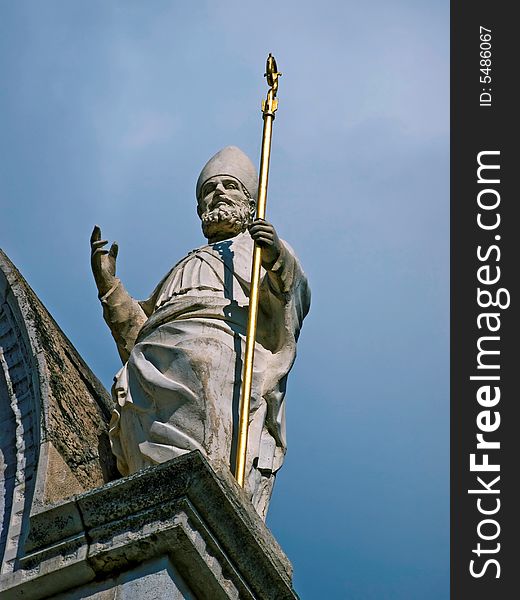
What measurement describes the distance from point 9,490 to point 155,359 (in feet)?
5.09

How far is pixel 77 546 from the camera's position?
9.82 metres

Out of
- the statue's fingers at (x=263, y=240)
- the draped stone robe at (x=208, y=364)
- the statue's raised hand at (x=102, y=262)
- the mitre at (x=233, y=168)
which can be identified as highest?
the mitre at (x=233, y=168)

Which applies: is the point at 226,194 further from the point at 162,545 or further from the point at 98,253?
the point at 162,545

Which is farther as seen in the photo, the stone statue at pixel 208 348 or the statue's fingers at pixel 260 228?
the statue's fingers at pixel 260 228

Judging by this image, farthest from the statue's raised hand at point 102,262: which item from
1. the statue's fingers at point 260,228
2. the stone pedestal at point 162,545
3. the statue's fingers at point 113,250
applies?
the stone pedestal at point 162,545

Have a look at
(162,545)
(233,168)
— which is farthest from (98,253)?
(162,545)

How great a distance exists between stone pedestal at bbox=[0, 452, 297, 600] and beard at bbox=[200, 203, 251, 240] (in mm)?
3112

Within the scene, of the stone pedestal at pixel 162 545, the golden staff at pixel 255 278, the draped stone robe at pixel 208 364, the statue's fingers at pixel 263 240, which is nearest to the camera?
the stone pedestal at pixel 162 545

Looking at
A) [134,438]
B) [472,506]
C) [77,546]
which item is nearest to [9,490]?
[134,438]

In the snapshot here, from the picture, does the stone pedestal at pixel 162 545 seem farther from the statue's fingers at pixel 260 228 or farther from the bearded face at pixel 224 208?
the bearded face at pixel 224 208

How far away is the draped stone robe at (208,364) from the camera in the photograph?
10695 mm

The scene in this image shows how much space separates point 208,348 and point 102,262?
1679mm

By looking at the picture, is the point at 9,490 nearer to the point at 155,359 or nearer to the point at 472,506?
the point at 155,359

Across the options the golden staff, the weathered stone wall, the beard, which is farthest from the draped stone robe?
the weathered stone wall
